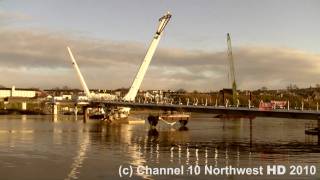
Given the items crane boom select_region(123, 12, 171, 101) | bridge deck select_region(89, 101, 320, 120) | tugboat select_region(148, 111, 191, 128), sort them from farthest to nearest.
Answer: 1. crane boom select_region(123, 12, 171, 101)
2. tugboat select_region(148, 111, 191, 128)
3. bridge deck select_region(89, 101, 320, 120)

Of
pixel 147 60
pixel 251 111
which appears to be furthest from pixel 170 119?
pixel 251 111

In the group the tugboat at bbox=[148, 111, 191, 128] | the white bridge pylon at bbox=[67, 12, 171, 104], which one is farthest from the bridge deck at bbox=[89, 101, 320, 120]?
the white bridge pylon at bbox=[67, 12, 171, 104]

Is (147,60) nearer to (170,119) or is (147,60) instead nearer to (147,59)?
(147,59)

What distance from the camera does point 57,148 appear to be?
57.4m

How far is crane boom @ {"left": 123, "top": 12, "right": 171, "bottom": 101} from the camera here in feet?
521

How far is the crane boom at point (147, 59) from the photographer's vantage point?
15888 cm

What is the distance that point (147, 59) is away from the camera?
531ft

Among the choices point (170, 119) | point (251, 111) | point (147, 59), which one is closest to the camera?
point (251, 111)

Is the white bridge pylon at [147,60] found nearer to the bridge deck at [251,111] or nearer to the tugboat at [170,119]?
the tugboat at [170,119]

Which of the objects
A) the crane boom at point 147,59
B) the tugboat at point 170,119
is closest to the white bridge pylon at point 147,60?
the crane boom at point 147,59

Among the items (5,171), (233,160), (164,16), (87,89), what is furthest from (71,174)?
(87,89)

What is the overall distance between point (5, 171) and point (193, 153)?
21.2 m

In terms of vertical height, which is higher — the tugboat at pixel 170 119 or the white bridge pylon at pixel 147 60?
the white bridge pylon at pixel 147 60

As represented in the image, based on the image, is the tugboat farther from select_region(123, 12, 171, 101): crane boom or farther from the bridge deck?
select_region(123, 12, 171, 101): crane boom
